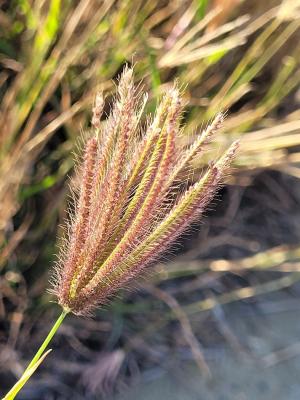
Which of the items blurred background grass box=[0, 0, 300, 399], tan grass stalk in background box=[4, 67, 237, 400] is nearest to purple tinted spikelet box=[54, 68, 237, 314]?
tan grass stalk in background box=[4, 67, 237, 400]

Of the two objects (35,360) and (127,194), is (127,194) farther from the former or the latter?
(35,360)

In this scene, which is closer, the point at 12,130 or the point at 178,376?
the point at 12,130

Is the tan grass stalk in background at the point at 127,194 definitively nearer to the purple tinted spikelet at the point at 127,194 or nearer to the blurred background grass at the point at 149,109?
the purple tinted spikelet at the point at 127,194

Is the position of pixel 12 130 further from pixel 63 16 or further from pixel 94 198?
pixel 94 198

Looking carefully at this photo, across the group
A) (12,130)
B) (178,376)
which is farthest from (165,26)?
(178,376)

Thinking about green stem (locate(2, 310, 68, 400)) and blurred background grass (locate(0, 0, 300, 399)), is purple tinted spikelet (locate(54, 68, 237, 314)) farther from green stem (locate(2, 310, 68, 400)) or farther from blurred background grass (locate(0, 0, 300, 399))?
blurred background grass (locate(0, 0, 300, 399))

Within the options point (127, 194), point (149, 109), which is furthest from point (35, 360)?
point (149, 109)
